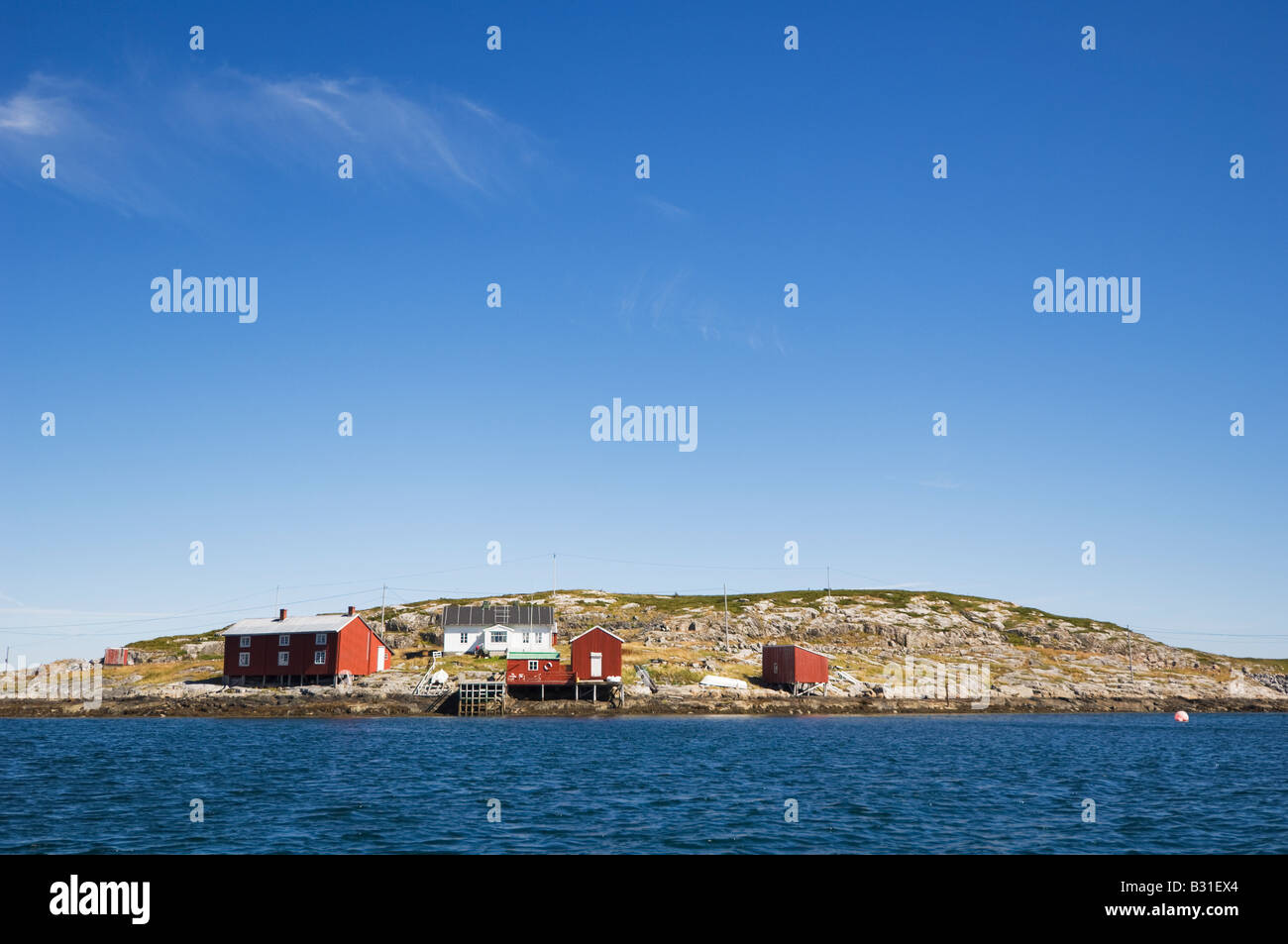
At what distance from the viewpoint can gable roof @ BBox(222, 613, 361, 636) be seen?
374 ft

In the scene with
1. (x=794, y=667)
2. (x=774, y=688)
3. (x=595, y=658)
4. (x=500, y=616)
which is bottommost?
(x=774, y=688)

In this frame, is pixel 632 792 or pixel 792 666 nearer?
pixel 632 792

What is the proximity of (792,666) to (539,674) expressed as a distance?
32.2 m

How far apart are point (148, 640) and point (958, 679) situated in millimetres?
133212

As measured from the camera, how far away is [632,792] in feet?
137

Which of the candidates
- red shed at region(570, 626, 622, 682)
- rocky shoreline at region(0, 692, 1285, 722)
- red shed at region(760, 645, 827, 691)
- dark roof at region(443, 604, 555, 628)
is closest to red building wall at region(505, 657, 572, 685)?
red shed at region(570, 626, 622, 682)

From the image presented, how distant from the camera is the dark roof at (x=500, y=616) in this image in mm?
131375

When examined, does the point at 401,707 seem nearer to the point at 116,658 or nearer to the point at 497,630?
the point at 497,630

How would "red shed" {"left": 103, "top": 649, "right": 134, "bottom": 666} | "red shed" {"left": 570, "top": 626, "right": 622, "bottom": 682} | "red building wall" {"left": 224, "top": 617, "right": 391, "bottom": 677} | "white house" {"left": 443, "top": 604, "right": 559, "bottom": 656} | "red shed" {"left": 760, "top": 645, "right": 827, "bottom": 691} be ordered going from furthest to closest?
"red shed" {"left": 103, "top": 649, "right": 134, "bottom": 666} < "white house" {"left": 443, "top": 604, "right": 559, "bottom": 656} < "red shed" {"left": 760, "top": 645, "right": 827, "bottom": 691} < "red building wall" {"left": 224, "top": 617, "right": 391, "bottom": 677} < "red shed" {"left": 570, "top": 626, "right": 622, "bottom": 682}

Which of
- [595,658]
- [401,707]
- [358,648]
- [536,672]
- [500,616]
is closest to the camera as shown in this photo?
[401,707]

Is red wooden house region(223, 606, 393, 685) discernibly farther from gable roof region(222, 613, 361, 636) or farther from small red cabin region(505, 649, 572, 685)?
small red cabin region(505, 649, 572, 685)

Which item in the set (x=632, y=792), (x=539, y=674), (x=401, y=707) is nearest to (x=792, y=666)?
(x=539, y=674)

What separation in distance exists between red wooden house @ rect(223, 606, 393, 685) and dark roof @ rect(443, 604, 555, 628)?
664 inches
